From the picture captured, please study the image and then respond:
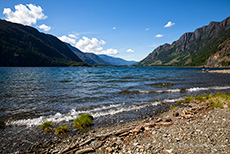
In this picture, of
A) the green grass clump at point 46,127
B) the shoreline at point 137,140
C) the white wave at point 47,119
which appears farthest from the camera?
the white wave at point 47,119

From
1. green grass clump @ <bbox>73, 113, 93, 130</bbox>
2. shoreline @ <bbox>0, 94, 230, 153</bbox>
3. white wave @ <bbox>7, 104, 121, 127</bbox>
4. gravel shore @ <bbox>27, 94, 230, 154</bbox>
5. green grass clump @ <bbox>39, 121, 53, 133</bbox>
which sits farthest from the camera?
white wave @ <bbox>7, 104, 121, 127</bbox>

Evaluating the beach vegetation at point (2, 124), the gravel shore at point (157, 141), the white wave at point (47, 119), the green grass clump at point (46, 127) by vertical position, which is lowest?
the white wave at point (47, 119)

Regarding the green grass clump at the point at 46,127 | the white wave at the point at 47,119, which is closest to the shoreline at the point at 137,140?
the green grass clump at the point at 46,127

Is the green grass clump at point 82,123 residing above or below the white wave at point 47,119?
above

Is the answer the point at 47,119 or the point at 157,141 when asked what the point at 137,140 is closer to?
the point at 157,141

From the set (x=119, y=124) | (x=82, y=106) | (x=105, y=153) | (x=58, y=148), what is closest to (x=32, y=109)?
(x=82, y=106)

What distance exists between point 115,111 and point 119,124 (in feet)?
10.6

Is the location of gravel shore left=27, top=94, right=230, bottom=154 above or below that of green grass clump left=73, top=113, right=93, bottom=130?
above

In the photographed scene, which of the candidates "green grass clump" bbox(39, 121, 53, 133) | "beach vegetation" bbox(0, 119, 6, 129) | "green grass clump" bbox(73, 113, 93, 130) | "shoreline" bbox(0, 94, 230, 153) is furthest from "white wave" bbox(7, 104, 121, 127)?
"green grass clump" bbox(73, 113, 93, 130)

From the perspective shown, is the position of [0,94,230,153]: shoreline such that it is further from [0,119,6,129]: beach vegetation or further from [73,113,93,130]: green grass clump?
[0,119,6,129]: beach vegetation

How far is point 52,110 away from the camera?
1388cm

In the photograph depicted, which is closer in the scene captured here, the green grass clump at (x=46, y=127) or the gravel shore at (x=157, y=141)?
the gravel shore at (x=157, y=141)

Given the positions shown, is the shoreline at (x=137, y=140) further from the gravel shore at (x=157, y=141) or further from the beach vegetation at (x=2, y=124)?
the beach vegetation at (x=2, y=124)

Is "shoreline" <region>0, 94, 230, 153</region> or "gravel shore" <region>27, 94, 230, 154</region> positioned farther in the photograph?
"shoreline" <region>0, 94, 230, 153</region>
